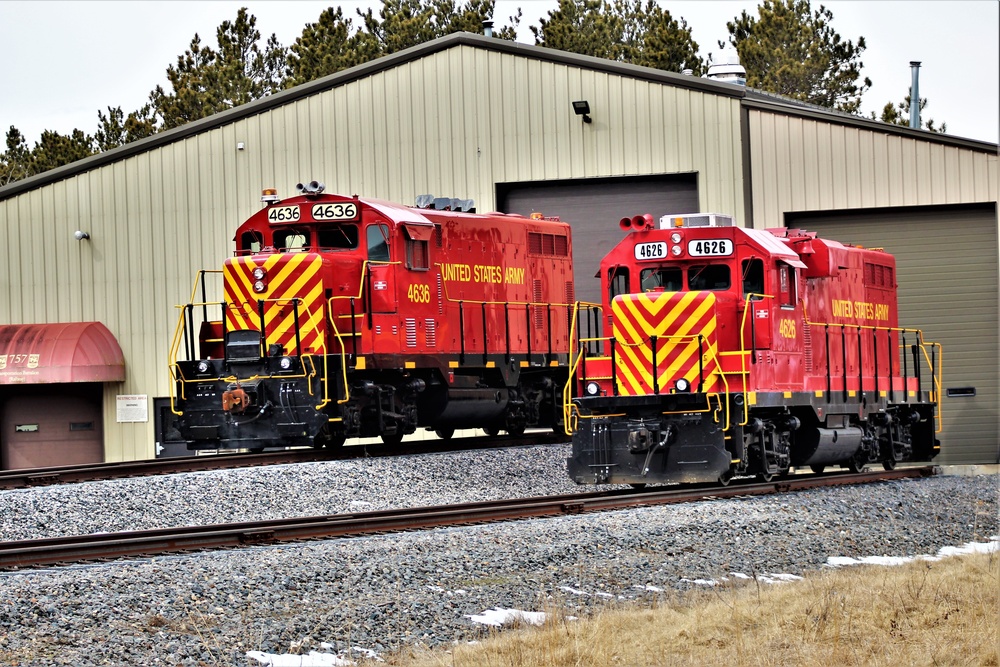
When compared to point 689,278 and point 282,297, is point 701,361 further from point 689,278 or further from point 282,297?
point 282,297

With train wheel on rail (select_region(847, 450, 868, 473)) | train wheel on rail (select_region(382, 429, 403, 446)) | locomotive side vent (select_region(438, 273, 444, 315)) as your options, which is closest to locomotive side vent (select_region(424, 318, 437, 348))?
locomotive side vent (select_region(438, 273, 444, 315))

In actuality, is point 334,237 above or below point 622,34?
below

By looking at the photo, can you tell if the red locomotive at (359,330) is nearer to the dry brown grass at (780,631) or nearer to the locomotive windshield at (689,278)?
the locomotive windshield at (689,278)

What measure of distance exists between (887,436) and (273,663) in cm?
1425

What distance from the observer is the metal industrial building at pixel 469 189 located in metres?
25.7

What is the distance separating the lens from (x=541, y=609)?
9.31 m

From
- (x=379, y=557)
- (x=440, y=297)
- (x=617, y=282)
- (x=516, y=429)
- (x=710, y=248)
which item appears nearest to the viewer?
(x=379, y=557)

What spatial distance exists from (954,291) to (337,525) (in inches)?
669

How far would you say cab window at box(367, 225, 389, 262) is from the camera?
19844 mm

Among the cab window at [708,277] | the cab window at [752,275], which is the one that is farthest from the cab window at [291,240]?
the cab window at [752,275]

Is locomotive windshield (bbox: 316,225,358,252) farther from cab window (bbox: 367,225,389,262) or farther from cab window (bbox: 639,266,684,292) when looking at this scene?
cab window (bbox: 639,266,684,292)

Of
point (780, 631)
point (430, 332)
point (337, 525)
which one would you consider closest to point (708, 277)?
point (430, 332)

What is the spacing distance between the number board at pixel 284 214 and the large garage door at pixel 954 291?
10451mm

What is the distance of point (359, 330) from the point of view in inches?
Answer: 767
